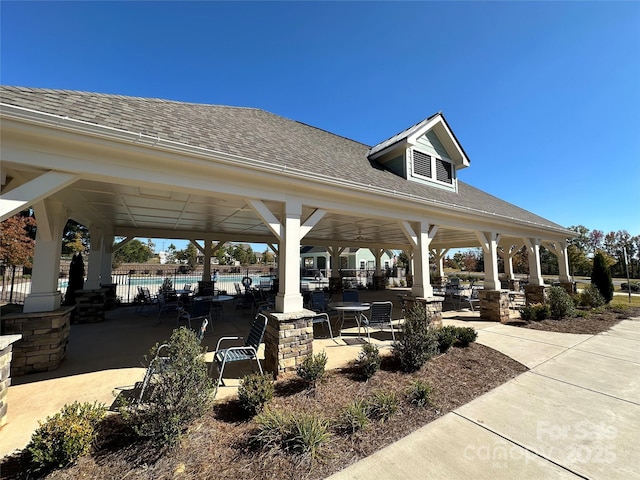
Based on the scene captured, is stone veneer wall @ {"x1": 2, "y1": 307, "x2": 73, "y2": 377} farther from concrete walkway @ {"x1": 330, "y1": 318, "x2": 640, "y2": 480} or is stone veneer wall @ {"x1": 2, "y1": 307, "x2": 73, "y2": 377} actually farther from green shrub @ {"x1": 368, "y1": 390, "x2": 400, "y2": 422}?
green shrub @ {"x1": 368, "y1": 390, "x2": 400, "y2": 422}

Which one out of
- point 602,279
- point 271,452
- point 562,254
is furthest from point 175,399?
point 602,279

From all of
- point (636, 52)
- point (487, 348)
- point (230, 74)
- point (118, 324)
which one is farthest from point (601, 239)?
point (118, 324)

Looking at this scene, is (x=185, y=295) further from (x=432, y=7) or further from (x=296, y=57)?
(x=432, y=7)

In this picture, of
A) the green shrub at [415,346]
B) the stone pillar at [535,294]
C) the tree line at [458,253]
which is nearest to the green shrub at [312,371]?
the green shrub at [415,346]

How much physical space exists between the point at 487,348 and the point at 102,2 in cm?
1022

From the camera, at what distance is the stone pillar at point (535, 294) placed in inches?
428

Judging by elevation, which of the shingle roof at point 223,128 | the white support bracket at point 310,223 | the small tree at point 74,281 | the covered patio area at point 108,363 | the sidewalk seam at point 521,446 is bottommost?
the sidewalk seam at point 521,446

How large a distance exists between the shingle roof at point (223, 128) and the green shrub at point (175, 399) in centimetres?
277

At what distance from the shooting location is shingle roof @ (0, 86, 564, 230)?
3.46m

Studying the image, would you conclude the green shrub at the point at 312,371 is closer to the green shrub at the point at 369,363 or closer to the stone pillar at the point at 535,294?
the green shrub at the point at 369,363

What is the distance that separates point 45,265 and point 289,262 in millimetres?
4172

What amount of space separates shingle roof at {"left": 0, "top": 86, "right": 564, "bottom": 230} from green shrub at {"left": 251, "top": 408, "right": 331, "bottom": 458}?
141 inches

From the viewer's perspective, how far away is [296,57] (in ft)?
24.9

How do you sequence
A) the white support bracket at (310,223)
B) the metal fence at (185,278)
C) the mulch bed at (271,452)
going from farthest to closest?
1. the metal fence at (185,278)
2. the white support bracket at (310,223)
3. the mulch bed at (271,452)
